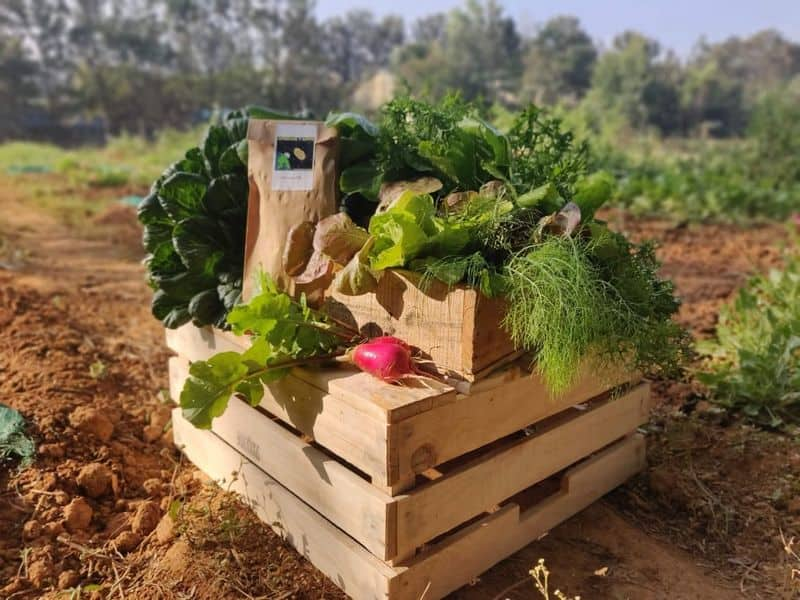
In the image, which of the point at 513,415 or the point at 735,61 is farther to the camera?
the point at 735,61

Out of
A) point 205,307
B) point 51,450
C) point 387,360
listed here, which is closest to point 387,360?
point 387,360

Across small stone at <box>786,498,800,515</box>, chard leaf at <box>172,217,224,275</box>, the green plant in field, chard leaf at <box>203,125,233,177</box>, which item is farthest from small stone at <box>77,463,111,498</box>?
the green plant in field

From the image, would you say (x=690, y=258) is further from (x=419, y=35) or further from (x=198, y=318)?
(x=419, y=35)

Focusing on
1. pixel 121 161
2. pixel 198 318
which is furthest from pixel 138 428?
pixel 121 161

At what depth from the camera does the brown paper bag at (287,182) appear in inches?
85.0

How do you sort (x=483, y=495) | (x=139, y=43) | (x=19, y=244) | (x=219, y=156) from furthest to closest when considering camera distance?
(x=139, y=43)
(x=19, y=244)
(x=219, y=156)
(x=483, y=495)

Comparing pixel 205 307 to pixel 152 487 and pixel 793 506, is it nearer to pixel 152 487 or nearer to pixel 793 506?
pixel 152 487

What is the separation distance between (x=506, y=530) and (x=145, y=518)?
122 centimetres

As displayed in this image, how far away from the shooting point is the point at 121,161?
18.4m

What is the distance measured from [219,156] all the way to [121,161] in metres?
17.8

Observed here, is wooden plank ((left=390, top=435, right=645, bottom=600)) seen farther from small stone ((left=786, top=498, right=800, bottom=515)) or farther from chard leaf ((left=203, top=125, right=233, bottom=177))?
chard leaf ((left=203, top=125, right=233, bottom=177))

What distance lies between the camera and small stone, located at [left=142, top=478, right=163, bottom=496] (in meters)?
2.38

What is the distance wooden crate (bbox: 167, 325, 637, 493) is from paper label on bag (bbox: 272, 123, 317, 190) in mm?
675

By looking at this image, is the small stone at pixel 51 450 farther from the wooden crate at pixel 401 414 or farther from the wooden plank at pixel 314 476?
the wooden crate at pixel 401 414
